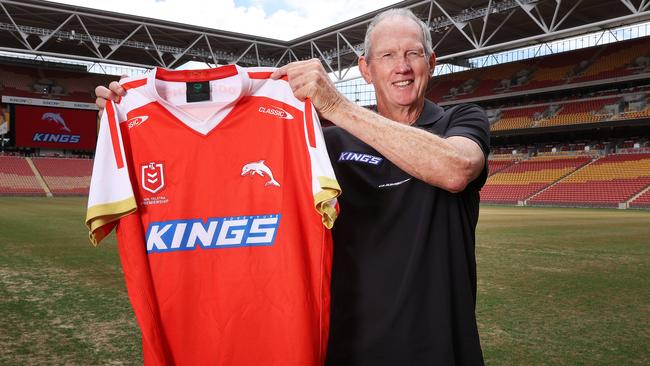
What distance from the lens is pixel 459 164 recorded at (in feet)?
5.54

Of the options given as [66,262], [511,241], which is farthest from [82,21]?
[511,241]

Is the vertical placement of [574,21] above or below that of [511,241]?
above

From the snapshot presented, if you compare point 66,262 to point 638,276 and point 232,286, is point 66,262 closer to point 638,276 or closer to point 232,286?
point 232,286

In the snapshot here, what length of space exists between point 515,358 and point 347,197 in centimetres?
294

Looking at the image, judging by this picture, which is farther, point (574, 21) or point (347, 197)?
point (574, 21)

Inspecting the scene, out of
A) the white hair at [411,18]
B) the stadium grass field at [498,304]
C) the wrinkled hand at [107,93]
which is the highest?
the white hair at [411,18]

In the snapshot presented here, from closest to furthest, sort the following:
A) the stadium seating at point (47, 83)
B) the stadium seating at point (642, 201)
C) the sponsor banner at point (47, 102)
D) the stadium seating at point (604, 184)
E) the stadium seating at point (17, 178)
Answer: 1. the stadium seating at point (642, 201)
2. the stadium seating at point (604, 184)
3. the stadium seating at point (17, 178)
4. the sponsor banner at point (47, 102)
5. the stadium seating at point (47, 83)

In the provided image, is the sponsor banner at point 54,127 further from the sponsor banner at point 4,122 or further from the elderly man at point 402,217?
the elderly man at point 402,217

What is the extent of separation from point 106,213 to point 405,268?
4.15ft

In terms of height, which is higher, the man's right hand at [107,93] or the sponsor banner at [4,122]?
the sponsor banner at [4,122]

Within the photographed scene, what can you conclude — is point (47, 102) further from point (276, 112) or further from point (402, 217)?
point (402, 217)

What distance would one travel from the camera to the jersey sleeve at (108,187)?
79.9 inches

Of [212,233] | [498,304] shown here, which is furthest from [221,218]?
[498,304]

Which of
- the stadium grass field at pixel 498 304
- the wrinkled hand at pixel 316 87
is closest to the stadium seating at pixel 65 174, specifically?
the stadium grass field at pixel 498 304
